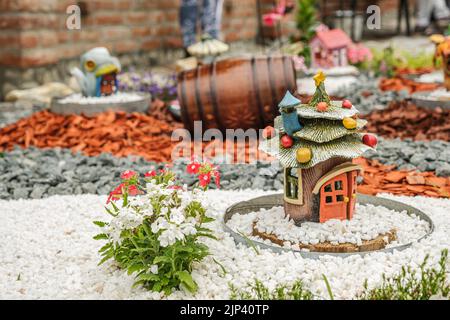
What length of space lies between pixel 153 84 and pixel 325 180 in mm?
4676

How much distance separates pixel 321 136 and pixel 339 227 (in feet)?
1.31

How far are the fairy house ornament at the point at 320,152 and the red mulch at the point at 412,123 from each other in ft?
7.66

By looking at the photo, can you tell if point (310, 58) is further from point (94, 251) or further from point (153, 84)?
point (94, 251)

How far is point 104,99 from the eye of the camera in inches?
241

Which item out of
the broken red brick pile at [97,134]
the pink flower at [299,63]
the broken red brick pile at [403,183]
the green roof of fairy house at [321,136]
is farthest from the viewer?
the pink flower at [299,63]

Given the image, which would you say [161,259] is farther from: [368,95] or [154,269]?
[368,95]

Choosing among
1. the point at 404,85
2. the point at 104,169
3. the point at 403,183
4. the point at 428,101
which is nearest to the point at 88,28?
the point at 404,85

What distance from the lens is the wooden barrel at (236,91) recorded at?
5.27 metres

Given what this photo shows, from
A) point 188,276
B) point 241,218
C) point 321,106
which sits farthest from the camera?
point 241,218

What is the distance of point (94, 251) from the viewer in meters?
3.04

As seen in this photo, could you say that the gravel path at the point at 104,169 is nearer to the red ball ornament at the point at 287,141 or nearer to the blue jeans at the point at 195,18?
the red ball ornament at the point at 287,141

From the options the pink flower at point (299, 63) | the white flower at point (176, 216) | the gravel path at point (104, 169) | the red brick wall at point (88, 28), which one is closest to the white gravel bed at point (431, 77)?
the pink flower at point (299, 63)
